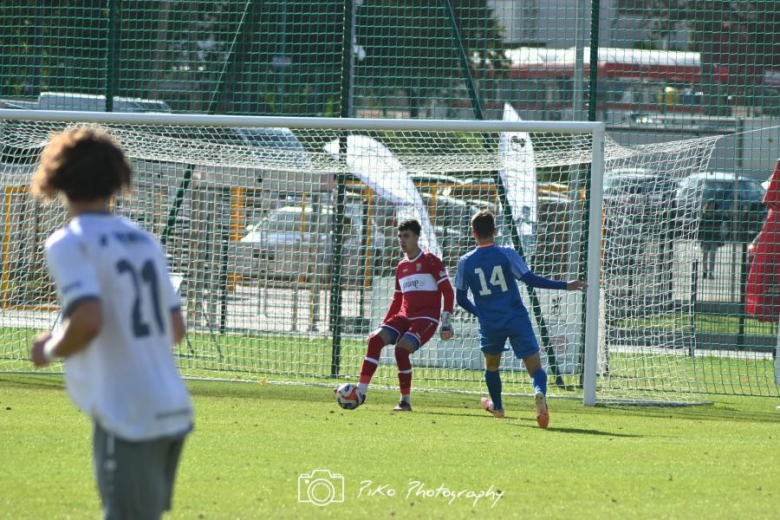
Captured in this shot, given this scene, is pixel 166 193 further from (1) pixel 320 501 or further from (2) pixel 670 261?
(1) pixel 320 501

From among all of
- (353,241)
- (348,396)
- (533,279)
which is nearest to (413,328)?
(348,396)

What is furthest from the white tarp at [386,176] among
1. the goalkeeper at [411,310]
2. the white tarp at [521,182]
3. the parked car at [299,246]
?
the goalkeeper at [411,310]

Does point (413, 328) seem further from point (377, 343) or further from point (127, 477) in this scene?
point (127, 477)

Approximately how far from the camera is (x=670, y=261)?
37.7 ft

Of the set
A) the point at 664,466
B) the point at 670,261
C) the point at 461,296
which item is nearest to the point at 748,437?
the point at 664,466

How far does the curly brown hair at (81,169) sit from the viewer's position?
3375 mm

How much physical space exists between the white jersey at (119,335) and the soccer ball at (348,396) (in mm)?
5884

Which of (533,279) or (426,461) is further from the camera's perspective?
(533,279)

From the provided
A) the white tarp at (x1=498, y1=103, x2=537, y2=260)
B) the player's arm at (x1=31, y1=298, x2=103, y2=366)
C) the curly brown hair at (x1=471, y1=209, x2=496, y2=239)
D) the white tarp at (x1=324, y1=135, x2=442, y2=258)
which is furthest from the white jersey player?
the white tarp at (x1=324, y1=135, x2=442, y2=258)

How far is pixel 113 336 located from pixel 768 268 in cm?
1072

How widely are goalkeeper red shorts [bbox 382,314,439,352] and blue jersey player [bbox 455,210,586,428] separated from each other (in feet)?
2.33

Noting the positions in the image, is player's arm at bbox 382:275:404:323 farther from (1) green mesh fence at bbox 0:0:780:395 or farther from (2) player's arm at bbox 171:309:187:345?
(2) player's arm at bbox 171:309:187:345

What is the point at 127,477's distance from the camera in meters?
3.19

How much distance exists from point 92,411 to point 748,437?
6.31 metres
